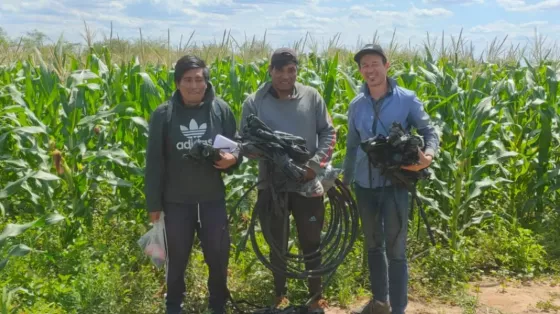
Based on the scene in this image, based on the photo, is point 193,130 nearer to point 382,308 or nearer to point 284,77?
point 284,77

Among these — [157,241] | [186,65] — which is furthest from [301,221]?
[186,65]

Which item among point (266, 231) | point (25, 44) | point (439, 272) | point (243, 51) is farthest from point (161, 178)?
point (25, 44)

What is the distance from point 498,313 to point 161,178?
2687 mm

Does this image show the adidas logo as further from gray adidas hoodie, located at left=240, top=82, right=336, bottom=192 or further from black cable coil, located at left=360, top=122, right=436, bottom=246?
black cable coil, located at left=360, top=122, right=436, bottom=246

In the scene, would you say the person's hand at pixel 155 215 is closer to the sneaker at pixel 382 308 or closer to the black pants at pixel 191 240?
the black pants at pixel 191 240

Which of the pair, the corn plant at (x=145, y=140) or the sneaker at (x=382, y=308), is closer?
the sneaker at (x=382, y=308)

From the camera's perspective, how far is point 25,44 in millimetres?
9391

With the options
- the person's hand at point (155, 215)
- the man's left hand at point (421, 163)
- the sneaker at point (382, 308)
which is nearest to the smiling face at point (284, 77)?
the man's left hand at point (421, 163)

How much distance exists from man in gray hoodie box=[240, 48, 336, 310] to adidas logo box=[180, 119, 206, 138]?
27 centimetres

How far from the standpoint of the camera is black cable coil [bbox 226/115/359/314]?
12.1 ft

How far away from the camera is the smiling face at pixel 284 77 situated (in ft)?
12.8

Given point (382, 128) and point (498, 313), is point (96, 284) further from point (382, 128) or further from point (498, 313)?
point (498, 313)

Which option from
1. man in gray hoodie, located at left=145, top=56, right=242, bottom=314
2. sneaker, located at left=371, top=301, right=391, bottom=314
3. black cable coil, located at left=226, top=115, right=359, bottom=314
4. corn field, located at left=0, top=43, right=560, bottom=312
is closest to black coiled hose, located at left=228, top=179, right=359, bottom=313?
black cable coil, located at left=226, top=115, right=359, bottom=314

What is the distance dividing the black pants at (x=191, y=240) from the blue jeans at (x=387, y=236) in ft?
3.05
